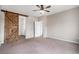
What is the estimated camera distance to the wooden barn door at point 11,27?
483 centimetres

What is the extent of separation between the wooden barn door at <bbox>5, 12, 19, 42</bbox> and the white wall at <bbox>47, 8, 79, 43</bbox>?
9.92 feet

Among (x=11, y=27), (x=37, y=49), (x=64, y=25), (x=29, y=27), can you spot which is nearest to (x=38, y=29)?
(x=29, y=27)

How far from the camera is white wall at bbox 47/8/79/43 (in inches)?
195

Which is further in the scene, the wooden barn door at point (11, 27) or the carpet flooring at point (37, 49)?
the wooden barn door at point (11, 27)

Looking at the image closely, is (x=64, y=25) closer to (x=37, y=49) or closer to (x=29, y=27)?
(x=29, y=27)

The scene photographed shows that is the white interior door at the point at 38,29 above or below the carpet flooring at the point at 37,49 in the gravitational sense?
above

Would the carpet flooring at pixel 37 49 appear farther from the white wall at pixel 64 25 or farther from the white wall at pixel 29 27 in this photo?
the white wall at pixel 29 27

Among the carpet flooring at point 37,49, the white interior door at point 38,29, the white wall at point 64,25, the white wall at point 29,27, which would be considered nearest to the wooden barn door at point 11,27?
the carpet flooring at point 37,49

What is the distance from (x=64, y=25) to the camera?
5.67 m

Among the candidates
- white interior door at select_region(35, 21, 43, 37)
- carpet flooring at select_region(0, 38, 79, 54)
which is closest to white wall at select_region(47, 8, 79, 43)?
white interior door at select_region(35, 21, 43, 37)

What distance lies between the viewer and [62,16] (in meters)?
5.83

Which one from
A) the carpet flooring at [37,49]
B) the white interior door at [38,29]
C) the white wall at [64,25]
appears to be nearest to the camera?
the carpet flooring at [37,49]

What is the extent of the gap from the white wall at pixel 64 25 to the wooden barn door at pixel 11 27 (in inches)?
Answer: 119
